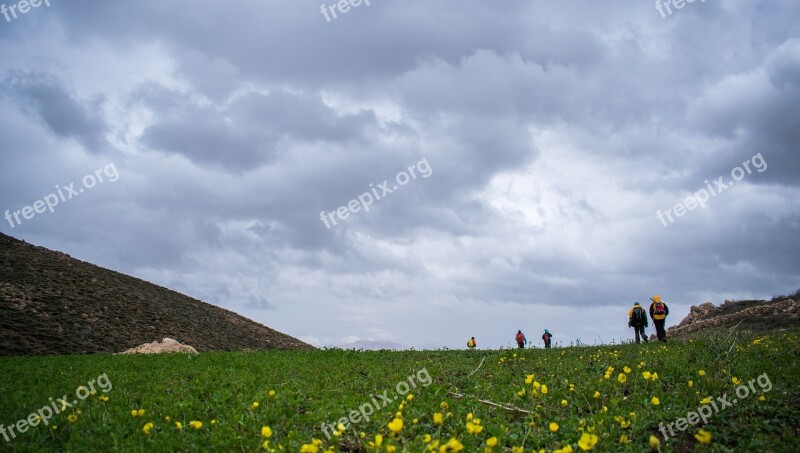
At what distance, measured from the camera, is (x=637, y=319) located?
2203 centimetres

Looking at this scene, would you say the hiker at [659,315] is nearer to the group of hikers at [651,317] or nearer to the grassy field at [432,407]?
the group of hikers at [651,317]

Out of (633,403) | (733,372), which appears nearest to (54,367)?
(633,403)

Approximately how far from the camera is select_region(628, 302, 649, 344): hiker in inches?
859

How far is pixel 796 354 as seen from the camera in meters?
12.1

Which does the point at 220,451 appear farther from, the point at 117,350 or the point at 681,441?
the point at 117,350

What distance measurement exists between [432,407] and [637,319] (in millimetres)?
17507

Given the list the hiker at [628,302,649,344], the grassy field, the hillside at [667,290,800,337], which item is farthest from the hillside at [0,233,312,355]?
the hillside at [667,290,800,337]

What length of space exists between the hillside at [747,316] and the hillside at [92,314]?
3336 cm

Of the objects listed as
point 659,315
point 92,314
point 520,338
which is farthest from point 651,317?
point 92,314

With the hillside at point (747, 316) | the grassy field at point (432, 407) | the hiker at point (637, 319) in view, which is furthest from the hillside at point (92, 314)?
the hillside at point (747, 316)

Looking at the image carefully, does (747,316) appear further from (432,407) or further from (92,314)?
(92,314)

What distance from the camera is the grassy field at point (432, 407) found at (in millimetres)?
6320

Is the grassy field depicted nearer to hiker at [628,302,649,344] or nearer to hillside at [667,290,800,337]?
hiker at [628,302,649,344]

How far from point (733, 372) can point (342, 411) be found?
25.6ft
